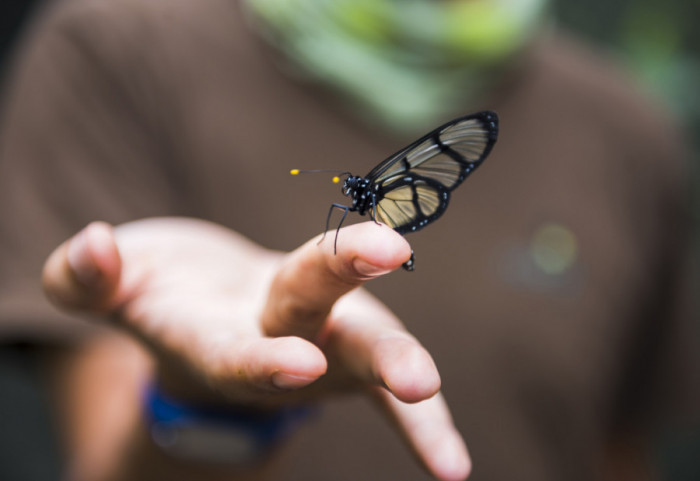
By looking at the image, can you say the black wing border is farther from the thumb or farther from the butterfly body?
the thumb

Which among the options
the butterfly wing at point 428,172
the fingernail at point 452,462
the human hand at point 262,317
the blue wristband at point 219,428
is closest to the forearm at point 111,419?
the blue wristband at point 219,428

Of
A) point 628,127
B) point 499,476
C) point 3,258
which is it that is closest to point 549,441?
point 499,476

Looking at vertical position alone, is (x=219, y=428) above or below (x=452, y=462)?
below

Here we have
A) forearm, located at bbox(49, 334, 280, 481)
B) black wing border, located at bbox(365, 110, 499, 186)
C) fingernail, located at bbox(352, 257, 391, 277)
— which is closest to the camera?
fingernail, located at bbox(352, 257, 391, 277)


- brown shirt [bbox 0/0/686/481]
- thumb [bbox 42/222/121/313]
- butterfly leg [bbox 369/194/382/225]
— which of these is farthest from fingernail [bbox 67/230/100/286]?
brown shirt [bbox 0/0/686/481]

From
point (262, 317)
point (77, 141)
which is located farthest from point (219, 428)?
point (77, 141)

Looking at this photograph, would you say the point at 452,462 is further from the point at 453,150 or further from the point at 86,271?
the point at 86,271

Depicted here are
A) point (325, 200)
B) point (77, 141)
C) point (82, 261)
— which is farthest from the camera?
point (77, 141)
